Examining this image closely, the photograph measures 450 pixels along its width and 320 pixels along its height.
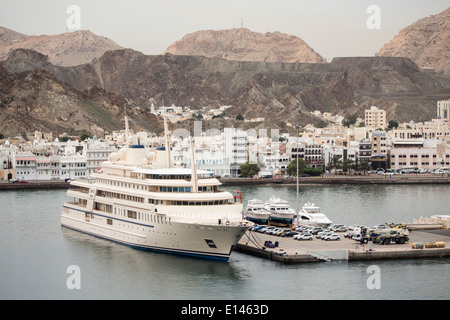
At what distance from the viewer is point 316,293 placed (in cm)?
3253

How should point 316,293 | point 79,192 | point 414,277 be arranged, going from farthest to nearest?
point 79,192 → point 414,277 → point 316,293

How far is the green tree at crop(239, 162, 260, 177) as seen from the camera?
85.9m

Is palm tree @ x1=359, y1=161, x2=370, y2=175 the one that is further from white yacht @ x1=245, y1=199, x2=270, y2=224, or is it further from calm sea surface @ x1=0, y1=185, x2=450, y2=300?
calm sea surface @ x1=0, y1=185, x2=450, y2=300

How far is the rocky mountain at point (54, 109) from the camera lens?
12494 centimetres

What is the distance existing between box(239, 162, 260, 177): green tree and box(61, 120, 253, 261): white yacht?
40456mm

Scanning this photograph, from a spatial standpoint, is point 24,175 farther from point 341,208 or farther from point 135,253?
point 135,253

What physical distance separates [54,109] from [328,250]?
330 ft

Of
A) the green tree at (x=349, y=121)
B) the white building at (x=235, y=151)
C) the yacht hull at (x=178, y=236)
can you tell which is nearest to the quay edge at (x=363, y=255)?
the yacht hull at (x=178, y=236)

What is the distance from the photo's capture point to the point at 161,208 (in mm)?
38125

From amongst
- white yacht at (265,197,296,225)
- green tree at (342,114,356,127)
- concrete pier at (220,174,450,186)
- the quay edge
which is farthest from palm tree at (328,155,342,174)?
green tree at (342,114,356,127)

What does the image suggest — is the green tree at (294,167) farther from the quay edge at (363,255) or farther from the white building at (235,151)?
the quay edge at (363,255)

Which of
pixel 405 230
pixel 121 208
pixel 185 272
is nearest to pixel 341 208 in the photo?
pixel 405 230

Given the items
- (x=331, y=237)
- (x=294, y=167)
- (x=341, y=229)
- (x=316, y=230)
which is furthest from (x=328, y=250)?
(x=294, y=167)

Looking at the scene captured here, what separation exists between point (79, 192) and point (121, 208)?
251 inches
